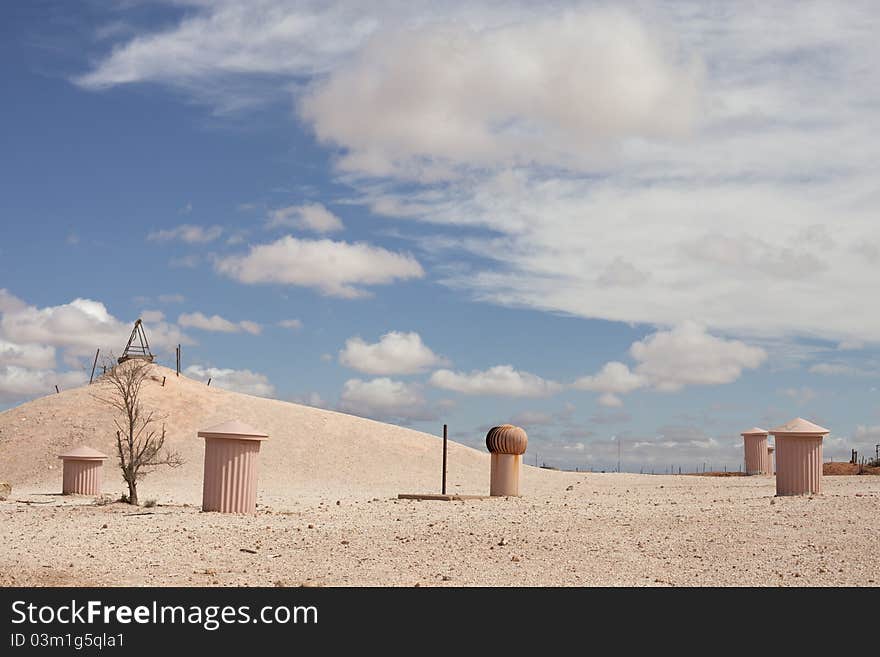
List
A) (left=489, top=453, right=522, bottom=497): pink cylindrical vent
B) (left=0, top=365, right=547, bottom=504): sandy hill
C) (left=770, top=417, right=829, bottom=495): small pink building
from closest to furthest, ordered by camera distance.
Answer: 1. (left=770, top=417, right=829, bottom=495): small pink building
2. (left=489, top=453, right=522, bottom=497): pink cylindrical vent
3. (left=0, top=365, right=547, bottom=504): sandy hill

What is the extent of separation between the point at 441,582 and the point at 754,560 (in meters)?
4.33

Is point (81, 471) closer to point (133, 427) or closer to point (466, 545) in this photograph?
point (133, 427)

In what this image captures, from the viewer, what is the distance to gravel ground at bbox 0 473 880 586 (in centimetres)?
1147

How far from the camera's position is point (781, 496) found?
841 inches

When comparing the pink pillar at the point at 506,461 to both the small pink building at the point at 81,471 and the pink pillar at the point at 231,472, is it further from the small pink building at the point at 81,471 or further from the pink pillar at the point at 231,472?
the small pink building at the point at 81,471

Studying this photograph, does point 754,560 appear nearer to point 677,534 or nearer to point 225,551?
point 677,534

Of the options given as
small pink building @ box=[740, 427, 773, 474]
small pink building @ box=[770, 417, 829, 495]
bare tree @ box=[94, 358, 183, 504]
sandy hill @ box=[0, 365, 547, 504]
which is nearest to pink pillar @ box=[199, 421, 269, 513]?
bare tree @ box=[94, 358, 183, 504]

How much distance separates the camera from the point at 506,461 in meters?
26.0

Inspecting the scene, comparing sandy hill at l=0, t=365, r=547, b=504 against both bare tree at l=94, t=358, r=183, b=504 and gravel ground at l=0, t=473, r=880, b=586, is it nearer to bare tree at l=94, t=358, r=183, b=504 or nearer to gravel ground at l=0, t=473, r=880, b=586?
bare tree at l=94, t=358, r=183, b=504

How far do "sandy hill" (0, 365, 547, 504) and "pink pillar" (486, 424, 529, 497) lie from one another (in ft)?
15.8

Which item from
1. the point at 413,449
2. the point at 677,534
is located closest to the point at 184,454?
the point at 413,449

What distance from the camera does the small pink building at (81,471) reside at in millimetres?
28344

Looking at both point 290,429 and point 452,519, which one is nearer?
point 452,519

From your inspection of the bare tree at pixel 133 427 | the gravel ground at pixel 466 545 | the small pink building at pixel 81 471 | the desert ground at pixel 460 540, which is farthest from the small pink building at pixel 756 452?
the small pink building at pixel 81 471
